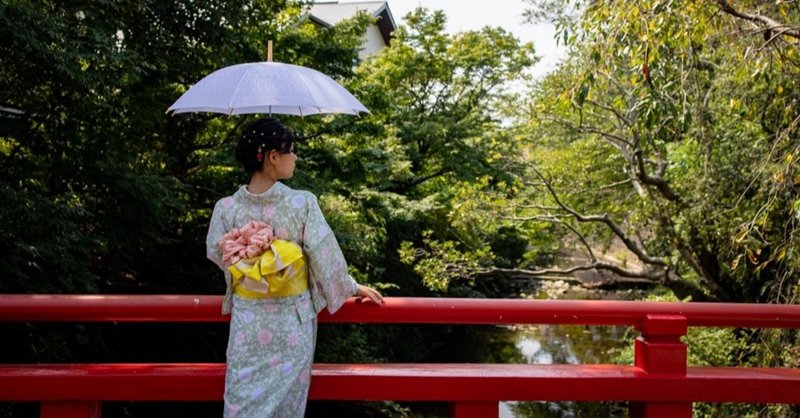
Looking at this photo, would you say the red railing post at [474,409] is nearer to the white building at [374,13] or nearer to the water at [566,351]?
the water at [566,351]

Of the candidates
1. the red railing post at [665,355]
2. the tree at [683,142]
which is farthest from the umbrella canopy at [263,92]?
the tree at [683,142]

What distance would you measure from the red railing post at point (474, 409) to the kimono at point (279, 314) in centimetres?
58

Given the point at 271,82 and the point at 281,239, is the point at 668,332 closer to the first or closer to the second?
the point at 281,239

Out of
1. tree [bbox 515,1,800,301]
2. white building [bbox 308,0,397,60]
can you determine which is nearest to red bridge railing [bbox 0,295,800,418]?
Result: tree [bbox 515,1,800,301]

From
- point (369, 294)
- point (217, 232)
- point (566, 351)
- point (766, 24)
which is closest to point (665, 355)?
point (369, 294)

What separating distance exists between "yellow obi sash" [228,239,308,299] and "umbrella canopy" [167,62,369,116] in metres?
0.72

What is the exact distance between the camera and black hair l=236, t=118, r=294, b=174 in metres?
2.34

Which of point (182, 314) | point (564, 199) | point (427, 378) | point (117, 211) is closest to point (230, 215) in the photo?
point (182, 314)

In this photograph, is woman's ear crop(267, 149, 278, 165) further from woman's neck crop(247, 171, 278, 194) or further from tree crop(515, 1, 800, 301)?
tree crop(515, 1, 800, 301)

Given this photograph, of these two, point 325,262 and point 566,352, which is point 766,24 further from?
point 566,352

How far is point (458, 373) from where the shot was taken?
2.56 metres

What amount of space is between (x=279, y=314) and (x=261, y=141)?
24.1 inches

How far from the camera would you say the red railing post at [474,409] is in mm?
2555

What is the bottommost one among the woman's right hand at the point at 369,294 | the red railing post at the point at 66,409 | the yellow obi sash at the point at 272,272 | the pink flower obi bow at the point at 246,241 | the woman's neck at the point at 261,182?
the red railing post at the point at 66,409
